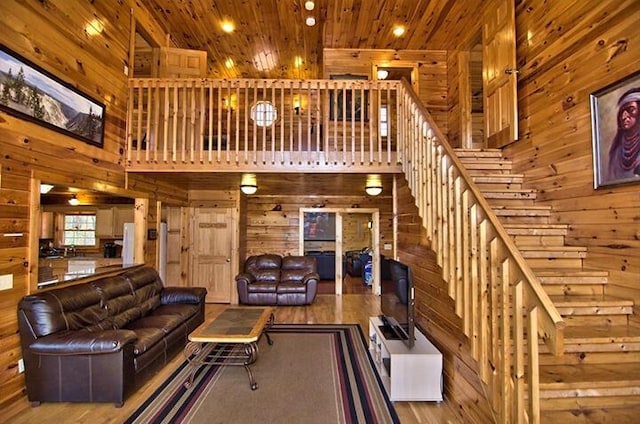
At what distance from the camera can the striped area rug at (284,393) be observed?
8.11 feet

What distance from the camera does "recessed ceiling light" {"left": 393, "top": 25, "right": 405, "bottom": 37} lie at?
516 centimetres

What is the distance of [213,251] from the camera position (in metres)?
6.45

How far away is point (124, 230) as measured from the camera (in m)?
4.67

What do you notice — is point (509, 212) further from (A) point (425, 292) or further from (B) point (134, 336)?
(B) point (134, 336)

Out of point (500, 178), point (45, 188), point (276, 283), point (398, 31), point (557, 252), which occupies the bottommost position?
point (276, 283)

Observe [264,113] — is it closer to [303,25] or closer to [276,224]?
[303,25]

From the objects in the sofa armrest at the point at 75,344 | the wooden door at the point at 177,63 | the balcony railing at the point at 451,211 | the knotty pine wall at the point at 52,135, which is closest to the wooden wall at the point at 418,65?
the balcony railing at the point at 451,211

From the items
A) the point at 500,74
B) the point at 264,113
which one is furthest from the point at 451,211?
the point at 264,113

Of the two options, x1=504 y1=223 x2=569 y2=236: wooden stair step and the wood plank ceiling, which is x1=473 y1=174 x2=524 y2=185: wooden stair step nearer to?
x1=504 y1=223 x2=569 y2=236: wooden stair step

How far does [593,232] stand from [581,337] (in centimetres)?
116

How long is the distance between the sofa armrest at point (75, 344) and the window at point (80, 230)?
9.18 feet

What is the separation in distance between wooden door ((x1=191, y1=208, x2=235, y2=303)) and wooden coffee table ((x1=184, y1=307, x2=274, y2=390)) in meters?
2.63

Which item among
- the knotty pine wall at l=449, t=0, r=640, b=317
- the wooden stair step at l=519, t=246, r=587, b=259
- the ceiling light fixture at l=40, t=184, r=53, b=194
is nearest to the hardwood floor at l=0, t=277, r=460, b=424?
the wooden stair step at l=519, t=246, r=587, b=259

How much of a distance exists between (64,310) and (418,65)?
6.27 meters
